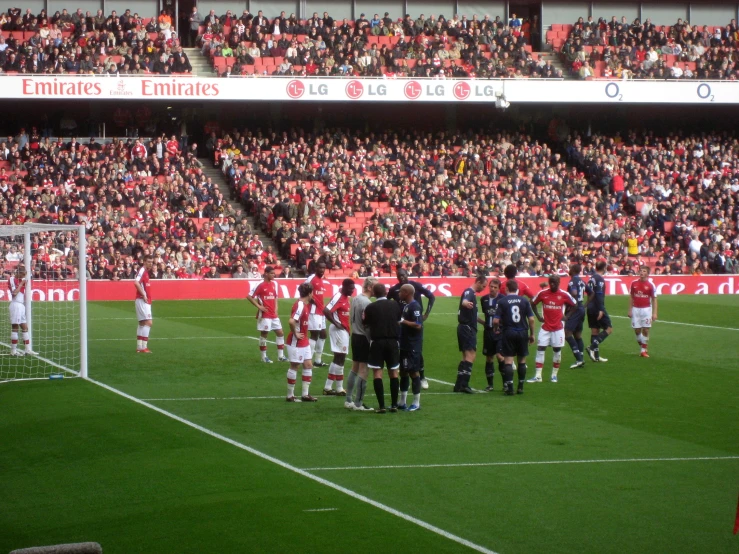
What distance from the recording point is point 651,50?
49312 mm

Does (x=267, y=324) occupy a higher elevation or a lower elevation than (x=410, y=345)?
lower

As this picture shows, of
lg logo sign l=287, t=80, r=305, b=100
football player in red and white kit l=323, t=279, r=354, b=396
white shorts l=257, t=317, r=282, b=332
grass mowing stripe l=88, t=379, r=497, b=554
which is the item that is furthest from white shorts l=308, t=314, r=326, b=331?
lg logo sign l=287, t=80, r=305, b=100

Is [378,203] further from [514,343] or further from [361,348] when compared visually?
[361,348]

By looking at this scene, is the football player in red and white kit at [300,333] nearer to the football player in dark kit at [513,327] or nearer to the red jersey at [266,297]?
the football player in dark kit at [513,327]

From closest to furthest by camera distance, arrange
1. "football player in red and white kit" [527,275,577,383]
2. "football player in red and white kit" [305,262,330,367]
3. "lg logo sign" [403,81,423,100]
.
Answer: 1. "football player in red and white kit" [527,275,577,383]
2. "football player in red and white kit" [305,262,330,367]
3. "lg logo sign" [403,81,423,100]

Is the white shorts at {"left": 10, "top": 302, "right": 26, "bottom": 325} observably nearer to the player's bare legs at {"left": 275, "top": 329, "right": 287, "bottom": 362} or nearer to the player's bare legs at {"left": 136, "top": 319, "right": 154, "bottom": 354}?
the player's bare legs at {"left": 136, "top": 319, "right": 154, "bottom": 354}

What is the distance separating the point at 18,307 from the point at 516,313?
10.6 metres

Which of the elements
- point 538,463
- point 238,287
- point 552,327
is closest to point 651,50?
point 238,287

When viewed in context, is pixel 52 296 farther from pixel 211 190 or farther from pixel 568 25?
pixel 568 25

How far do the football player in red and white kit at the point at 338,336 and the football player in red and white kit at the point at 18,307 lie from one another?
792cm

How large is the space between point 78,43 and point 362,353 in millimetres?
32096

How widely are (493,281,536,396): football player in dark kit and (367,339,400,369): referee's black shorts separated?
2.56 metres

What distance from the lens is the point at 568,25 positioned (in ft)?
167

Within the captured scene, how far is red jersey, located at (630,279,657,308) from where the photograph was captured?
2200 cm
